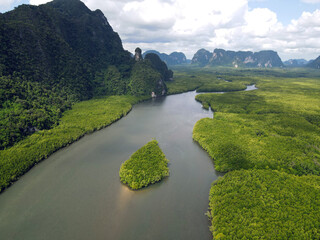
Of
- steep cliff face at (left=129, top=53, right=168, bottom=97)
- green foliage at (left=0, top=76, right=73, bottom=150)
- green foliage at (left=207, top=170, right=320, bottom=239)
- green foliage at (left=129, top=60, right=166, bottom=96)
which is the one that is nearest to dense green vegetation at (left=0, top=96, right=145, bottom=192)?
Answer: green foliage at (left=0, top=76, right=73, bottom=150)

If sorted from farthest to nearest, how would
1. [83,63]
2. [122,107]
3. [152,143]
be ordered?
[83,63] → [122,107] → [152,143]

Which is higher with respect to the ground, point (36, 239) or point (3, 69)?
point (3, 69)

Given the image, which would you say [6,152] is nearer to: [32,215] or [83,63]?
[32,215]

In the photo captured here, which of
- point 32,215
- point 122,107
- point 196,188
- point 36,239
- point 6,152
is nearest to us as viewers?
point 36,239

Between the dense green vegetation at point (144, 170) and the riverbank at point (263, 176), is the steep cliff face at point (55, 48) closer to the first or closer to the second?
the dense green vegetation at point (144, 170)

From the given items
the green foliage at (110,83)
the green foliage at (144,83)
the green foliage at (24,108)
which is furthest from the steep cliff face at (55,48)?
the green foliage at (144,83)

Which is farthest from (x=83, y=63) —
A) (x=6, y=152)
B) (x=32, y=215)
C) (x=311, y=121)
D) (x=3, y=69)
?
(x=311, y=121)
